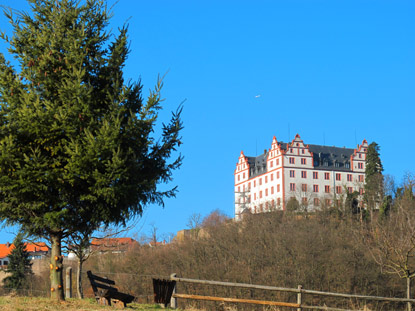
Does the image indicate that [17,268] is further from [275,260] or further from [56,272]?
[56,272]

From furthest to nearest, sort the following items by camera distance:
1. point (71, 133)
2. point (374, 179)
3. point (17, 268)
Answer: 1. point (374, 179)
2. point (17, 268)
3. point (71, 133)

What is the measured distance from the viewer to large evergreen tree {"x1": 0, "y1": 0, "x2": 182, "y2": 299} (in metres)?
14.6

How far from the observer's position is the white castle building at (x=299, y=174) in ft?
339

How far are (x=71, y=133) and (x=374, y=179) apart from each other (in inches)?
3011

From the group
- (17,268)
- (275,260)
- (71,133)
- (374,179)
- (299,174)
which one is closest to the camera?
(71,133)

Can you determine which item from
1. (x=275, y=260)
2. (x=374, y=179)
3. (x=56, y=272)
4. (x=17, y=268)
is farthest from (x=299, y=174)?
(x=56, y=272)

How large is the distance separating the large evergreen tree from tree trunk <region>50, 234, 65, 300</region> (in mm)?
30

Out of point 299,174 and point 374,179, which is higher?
point 299,174

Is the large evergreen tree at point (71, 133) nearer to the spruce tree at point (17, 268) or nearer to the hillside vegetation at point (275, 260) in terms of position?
the hillside vegetation at point (275, 260)

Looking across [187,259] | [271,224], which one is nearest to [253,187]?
[271,224]

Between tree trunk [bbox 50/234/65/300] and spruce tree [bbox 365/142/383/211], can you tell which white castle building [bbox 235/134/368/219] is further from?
tree trunk [bbox 50/234/65/300]

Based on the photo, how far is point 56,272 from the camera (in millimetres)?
15719

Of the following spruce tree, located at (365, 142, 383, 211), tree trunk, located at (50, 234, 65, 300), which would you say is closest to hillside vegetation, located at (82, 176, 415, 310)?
spruce tree, located at (365, 142, 383, 211)

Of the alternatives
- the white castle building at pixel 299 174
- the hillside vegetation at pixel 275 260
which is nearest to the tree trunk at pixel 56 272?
the hillside vegetation at pixel 275 260
